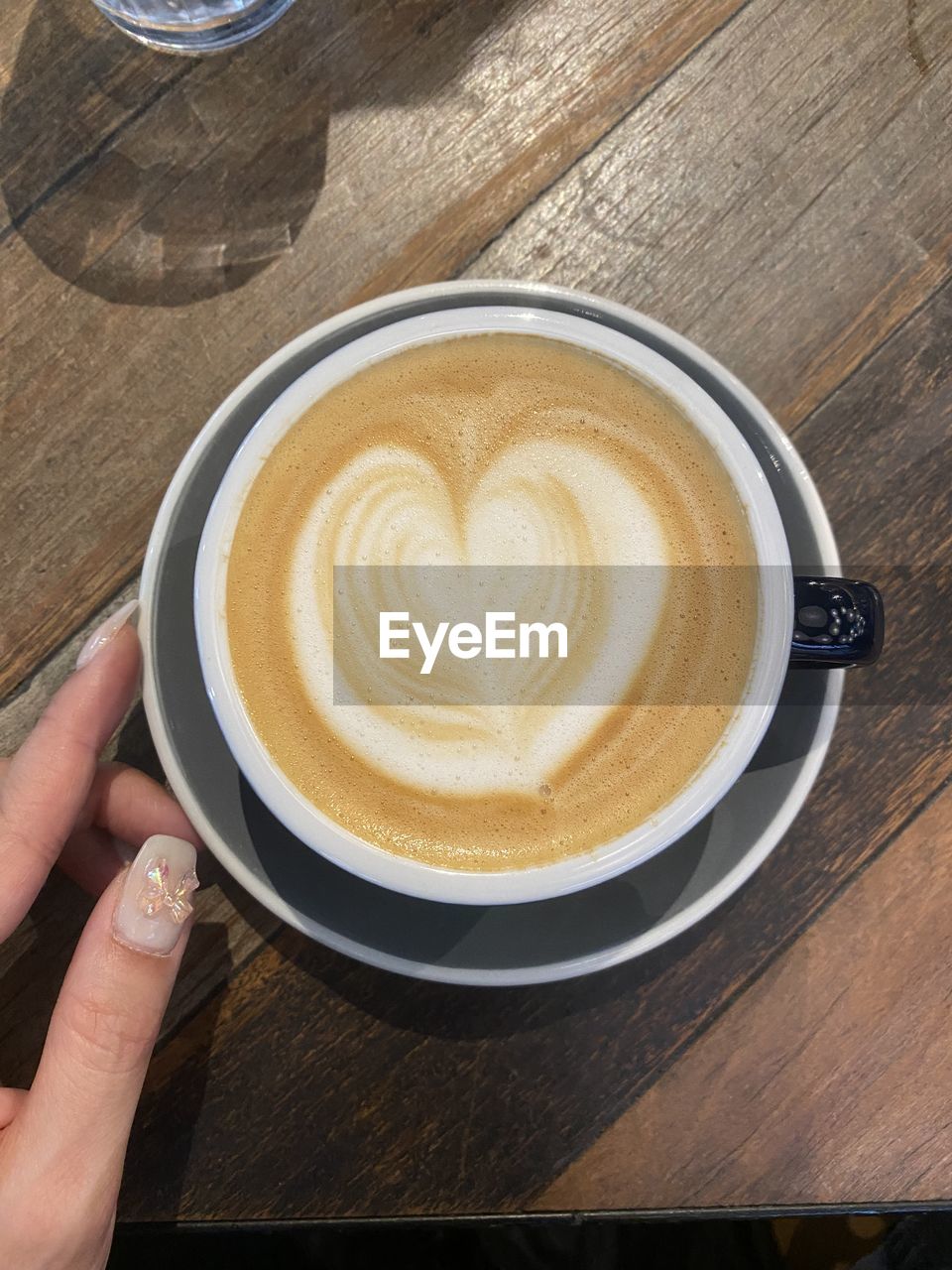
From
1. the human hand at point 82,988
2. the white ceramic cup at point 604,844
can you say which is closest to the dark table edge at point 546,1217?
the human hand at point 82,988

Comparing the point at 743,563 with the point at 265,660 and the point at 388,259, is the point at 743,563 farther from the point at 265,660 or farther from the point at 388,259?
the point at 388,259

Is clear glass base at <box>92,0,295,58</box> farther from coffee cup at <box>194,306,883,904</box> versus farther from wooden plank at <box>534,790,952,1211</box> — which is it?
wooden plank at <box>534,790,952,1211</box>

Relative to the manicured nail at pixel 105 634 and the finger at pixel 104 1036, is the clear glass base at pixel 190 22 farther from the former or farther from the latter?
the finger at pixel 104 1036

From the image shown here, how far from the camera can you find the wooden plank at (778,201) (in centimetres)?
99

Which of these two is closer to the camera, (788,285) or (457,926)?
(457,926)

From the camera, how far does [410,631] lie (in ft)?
2.52

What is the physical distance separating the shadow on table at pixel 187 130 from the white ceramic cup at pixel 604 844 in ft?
0.98

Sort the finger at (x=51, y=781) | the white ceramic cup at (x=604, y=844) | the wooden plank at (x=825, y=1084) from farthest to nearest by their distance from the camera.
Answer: the wooden plank at (x=825, y=1084) < the finger at (x=51, y=781) < the white ceramic cup at (x=604, y=844)

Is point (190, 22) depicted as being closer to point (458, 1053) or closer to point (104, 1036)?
point (104, 1036)

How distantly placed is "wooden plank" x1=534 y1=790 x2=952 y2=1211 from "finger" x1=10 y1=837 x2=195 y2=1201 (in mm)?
441

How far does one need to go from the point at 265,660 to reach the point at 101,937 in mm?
279

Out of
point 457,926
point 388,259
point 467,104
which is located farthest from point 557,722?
point 467,104

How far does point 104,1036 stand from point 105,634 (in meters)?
0.36

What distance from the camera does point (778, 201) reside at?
100 cm
